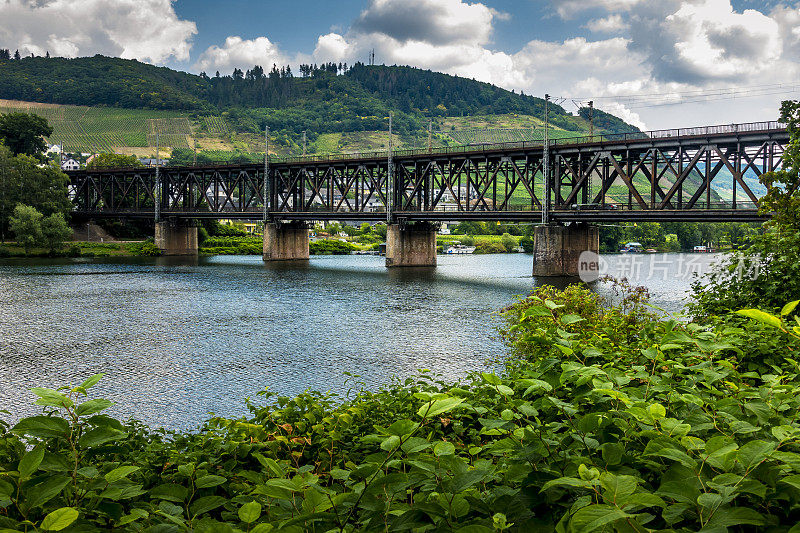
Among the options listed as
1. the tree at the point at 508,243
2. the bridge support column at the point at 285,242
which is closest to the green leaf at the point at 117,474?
the bridge support column at the point at 285,242

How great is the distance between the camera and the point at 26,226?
3541 inches

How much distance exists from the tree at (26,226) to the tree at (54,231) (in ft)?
3.08

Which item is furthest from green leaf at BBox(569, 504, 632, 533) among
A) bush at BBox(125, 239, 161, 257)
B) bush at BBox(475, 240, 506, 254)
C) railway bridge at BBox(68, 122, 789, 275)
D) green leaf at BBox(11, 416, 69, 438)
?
bush at BBox(475, 240, 506, 254)

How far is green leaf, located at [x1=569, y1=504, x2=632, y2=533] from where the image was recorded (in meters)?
2.72

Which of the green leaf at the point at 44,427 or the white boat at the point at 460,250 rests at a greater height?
the green leaf at the point at 44,427

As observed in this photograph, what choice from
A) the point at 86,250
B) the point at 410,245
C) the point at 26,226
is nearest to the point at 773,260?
the point at 410,245

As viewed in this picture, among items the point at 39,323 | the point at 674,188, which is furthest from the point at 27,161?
the point at 674,188

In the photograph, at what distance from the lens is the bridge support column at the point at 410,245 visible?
89.0 m

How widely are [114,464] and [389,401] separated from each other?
18.3 ft

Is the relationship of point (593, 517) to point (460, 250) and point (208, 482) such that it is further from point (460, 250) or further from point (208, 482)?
point (460, 250)

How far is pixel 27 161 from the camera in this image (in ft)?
326

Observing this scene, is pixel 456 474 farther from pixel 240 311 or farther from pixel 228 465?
pixel 240 311

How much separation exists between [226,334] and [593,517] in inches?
1308

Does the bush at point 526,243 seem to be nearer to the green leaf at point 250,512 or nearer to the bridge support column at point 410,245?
the bridge support column at point 410,245
